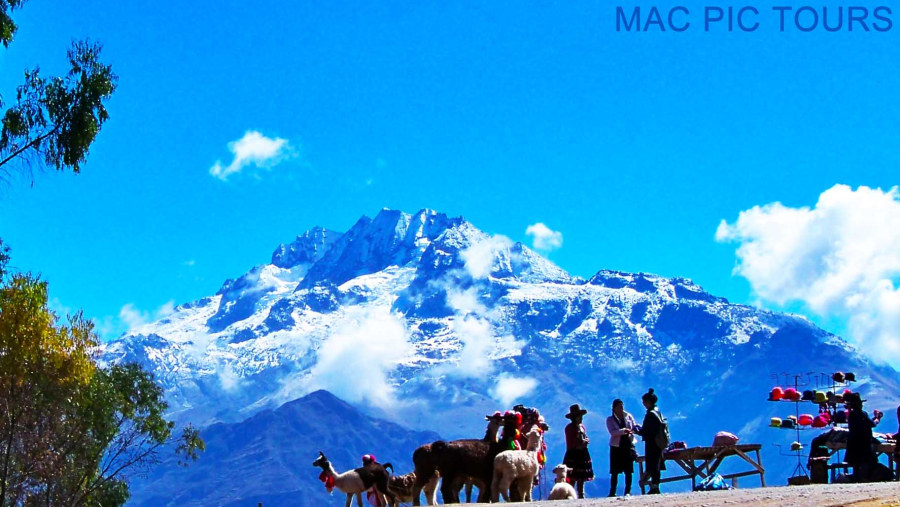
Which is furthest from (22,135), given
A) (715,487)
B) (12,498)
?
(715,487)

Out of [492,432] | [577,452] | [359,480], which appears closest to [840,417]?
[577,452]

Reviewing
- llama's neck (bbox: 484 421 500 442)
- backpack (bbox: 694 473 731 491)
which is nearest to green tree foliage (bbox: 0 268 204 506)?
llama's neck (bbox: 484 421 500 442)

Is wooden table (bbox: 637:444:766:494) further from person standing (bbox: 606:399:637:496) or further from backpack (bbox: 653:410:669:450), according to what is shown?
backpack (bbox: 653:410:669:450)

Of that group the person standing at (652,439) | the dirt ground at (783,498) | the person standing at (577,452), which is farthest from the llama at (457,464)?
the dirt ground at (783,498)

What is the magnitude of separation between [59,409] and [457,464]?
20.1 m

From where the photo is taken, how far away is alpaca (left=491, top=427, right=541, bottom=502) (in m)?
25.0

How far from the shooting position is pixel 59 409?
4138cm

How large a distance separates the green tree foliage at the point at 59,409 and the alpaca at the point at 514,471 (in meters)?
11.7

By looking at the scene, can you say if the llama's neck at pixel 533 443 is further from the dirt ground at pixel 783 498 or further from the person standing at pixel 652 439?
the dirt ground at pixel 783 498

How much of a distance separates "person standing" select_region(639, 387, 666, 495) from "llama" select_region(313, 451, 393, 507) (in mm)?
5946

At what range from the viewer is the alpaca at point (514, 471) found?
25.0 metres

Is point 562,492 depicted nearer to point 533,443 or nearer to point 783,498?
point 533,443

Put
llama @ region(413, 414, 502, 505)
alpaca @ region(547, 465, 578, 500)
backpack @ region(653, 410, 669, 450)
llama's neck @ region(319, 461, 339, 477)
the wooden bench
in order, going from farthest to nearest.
Answer: the wooden bench
llama's neck @ region(319, 461, 339, 477)
alpaca @ region(547, 465, 578, 500)
backpack @ region(653, 410, 669, 450)
llama @ region(413, 414, 502, 505)

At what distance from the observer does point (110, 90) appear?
2906cm
